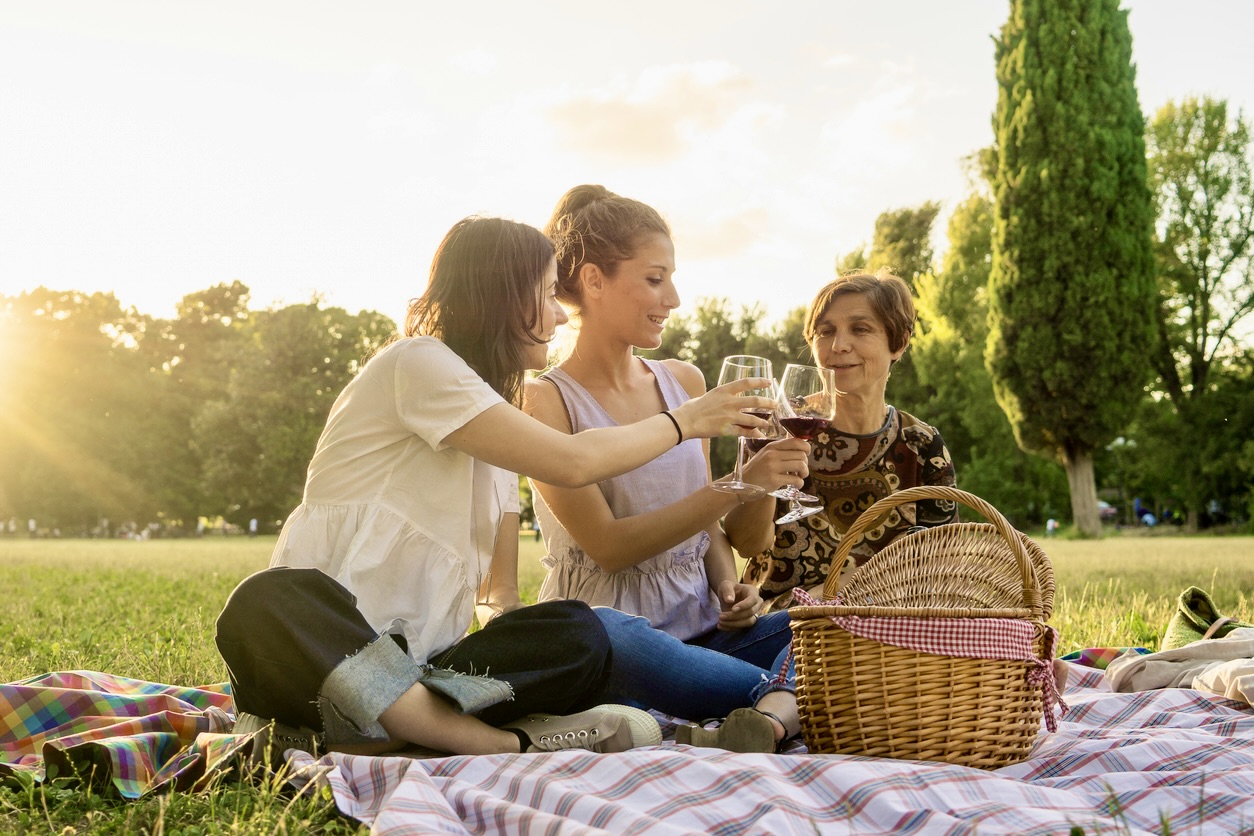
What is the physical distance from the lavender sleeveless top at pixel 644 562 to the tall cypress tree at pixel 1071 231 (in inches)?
788

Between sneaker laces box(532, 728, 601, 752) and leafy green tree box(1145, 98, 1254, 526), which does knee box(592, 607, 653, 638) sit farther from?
leafy green tree box(1145, 98, 1254, 526)

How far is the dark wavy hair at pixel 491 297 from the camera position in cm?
320

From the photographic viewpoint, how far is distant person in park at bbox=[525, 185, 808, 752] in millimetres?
3576

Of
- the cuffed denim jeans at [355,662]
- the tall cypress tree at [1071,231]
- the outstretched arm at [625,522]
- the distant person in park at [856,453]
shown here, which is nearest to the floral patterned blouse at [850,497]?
the distant person in park at [856,453]

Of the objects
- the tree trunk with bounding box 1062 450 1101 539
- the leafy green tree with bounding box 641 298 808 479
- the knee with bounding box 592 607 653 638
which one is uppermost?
the leafy green tree with bounding box 641 298 808 479

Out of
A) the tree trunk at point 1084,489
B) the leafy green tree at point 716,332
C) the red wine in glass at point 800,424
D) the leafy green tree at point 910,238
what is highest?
the leafy green tree at point 910,238

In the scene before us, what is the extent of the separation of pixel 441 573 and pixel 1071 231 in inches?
859

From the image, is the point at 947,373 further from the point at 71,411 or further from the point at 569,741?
the point at 71,411

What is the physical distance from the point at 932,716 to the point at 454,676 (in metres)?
1.29

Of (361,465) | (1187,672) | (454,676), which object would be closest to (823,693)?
(454,676)

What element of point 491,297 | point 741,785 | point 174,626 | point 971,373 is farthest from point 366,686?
point 971,373

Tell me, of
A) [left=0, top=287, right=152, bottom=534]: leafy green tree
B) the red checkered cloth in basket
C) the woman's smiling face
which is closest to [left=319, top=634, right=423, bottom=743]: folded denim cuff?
the red checkered cloth in basket

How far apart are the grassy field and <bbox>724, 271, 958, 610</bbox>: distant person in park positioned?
1.90 m

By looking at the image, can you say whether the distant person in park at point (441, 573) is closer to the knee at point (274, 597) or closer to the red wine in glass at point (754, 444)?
the knee at point (274, 597)
